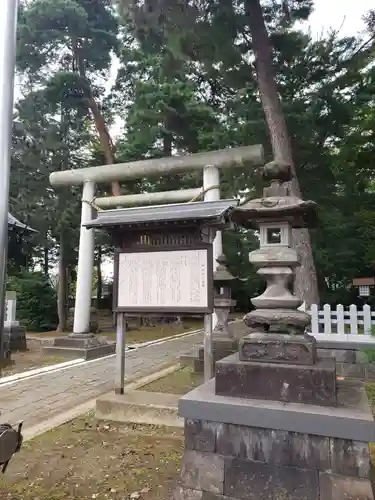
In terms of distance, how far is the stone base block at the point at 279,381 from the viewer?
296 cm

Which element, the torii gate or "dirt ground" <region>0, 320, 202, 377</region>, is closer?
"dirt ground" <region>0, 320, 202, 377</region>

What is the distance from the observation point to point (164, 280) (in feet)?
16.5

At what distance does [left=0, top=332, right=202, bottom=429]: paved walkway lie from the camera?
511 centimetres

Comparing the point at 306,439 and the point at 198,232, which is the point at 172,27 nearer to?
the point at 198,232

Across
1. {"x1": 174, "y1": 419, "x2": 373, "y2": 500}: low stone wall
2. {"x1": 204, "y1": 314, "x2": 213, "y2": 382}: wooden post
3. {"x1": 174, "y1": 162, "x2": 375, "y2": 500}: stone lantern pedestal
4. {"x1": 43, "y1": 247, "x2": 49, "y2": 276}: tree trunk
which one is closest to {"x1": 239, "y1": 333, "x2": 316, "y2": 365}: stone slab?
{"x1": 174, "y1": 162, "x2": 375, "y2": 500}: stone lantern pedestal

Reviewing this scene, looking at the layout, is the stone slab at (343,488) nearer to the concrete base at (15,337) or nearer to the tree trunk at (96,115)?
the concrete base at (15,337)

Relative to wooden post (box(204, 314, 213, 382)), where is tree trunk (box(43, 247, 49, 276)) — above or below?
above

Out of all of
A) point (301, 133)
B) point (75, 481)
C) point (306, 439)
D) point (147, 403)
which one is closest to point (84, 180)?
point (301, 133)

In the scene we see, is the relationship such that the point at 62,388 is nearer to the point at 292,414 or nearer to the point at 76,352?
the point at 76,352

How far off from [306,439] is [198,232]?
2.88 metres

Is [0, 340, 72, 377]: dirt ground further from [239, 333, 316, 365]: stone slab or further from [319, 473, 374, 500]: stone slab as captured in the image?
[319, 473, 374, 500]: stone slab

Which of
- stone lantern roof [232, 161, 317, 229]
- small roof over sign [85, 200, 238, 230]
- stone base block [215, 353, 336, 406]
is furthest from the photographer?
small roof over sign [85, 200, 238, 230]

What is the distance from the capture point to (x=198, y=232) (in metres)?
5.02

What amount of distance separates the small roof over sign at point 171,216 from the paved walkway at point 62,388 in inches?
104
